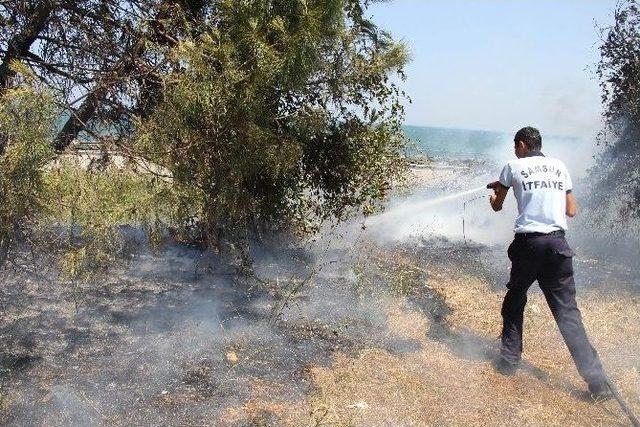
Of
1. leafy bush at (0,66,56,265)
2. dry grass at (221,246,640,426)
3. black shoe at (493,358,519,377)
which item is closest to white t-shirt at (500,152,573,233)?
black shoe at (493,358,519,377)

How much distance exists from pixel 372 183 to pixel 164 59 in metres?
3.04

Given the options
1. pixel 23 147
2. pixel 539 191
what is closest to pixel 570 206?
→ pixel 539 191

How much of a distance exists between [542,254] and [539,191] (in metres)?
0.46

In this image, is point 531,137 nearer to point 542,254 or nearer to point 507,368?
point 542,254

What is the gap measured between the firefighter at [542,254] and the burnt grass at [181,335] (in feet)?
1.80

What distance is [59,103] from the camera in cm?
403

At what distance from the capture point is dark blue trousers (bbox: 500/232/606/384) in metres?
4.03

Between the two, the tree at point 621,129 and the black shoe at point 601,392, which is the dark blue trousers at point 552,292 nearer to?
the black shoe at point 601,392

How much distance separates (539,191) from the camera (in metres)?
4.20

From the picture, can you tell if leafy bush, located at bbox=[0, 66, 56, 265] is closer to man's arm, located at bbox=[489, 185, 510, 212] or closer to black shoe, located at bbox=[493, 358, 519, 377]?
man's arm, located at bbox=[489, 185, 510, 212]

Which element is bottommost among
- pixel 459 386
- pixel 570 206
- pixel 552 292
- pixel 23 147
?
pixel 459 386

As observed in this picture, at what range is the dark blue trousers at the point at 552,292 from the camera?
4.03 meters

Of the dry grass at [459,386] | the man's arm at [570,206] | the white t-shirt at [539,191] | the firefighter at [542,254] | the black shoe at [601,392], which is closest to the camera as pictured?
the dry grass at [459,386]

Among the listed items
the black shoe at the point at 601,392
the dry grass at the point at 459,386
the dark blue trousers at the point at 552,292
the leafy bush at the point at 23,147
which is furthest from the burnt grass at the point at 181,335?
the black shoe at the point at 601,392
